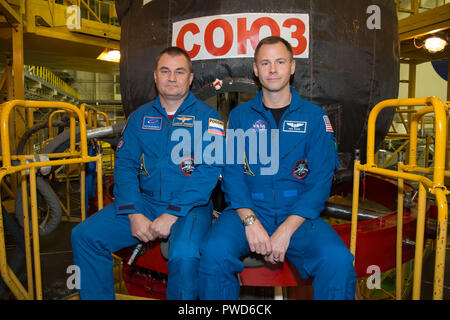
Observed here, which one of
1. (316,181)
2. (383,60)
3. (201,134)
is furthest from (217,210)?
(383,60)

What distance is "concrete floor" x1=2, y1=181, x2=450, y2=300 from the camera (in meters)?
2.89

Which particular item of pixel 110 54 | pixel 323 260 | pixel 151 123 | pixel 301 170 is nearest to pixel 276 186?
pixel 301 170

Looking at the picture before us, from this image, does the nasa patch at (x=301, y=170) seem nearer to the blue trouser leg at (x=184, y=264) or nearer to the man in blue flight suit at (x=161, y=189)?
the man in blue flight suit at (x=161, y=189)

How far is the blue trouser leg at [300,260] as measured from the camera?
69.3 inches

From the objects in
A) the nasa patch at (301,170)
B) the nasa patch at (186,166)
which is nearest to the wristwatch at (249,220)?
the nasa patch at (301,170)

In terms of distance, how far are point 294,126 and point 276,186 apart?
423mm

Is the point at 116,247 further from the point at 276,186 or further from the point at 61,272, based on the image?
the point at 61,272

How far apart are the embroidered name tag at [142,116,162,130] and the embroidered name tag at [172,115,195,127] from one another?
0.13 metres

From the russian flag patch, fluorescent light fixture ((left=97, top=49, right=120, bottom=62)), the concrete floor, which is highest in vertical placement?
fluorescent light fixture ((left=97, top=49, right=120, bottom=62))

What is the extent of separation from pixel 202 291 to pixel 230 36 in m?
1.88

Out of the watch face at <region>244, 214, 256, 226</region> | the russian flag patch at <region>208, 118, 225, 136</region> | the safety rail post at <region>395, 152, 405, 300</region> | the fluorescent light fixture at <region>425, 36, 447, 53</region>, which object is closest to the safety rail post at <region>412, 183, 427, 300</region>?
the safety rail post at <region>395, 152, 405, 300</region>

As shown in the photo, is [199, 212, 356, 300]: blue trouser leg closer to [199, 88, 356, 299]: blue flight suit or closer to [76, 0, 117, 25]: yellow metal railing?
[199, 88, 356, 299]: blue flight suit

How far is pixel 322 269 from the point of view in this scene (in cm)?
180

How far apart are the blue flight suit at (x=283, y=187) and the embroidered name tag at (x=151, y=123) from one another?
52cm
